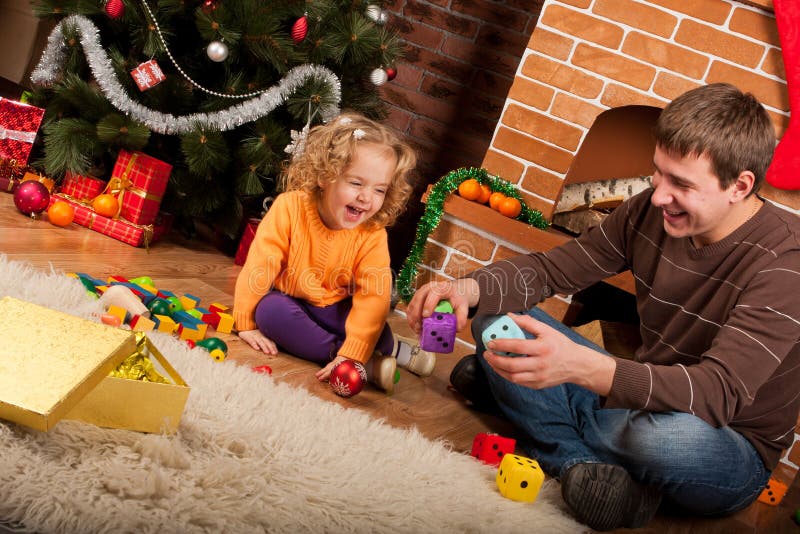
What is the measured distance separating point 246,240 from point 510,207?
962 millimetres

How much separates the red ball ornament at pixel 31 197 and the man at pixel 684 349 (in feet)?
4.83

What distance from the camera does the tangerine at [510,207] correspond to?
2.76m

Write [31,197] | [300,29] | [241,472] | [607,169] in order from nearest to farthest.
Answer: [241,472], [31,197], [300,29], [607,169]

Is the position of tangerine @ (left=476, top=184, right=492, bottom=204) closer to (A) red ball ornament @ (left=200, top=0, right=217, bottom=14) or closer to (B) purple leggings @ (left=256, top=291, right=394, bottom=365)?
(B) purple leggings @ (left=256, top=291, right=394, bottom=365)

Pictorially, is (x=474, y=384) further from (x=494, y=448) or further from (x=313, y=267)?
(x=313, y=267)

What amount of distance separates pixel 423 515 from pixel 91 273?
1323 millimetres

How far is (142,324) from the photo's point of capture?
1857 mm

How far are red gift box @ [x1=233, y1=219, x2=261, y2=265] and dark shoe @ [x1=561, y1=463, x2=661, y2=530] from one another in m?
1.57

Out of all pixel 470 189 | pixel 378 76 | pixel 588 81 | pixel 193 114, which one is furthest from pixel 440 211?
pixel 193 114

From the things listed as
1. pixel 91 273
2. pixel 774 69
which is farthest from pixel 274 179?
pixel 774 69

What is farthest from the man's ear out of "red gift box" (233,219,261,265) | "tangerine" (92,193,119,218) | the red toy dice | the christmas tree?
"tangerine" (92,193,119,218)

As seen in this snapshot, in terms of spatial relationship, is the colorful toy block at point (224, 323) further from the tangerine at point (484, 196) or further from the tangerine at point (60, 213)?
the tangerine at point (484, 196)

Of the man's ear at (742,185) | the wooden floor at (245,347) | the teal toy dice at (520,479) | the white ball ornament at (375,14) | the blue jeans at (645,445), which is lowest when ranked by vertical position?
the wooden floor at (245,347)

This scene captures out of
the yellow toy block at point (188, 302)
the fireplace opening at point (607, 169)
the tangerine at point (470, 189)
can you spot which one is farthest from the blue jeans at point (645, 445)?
the fireplace opening at point (607, 169)
